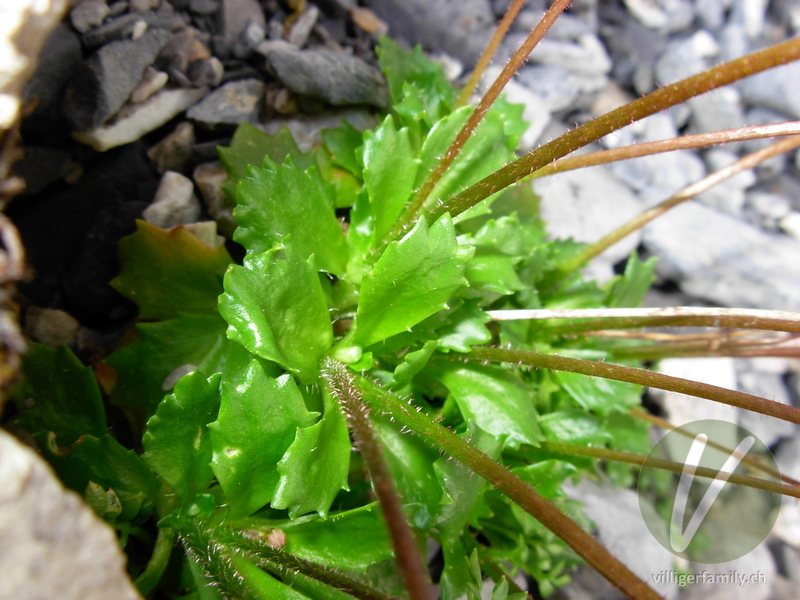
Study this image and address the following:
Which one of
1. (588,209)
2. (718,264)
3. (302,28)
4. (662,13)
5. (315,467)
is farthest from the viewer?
(662,13)

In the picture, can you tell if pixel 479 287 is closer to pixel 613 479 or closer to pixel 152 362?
pixel 152 362

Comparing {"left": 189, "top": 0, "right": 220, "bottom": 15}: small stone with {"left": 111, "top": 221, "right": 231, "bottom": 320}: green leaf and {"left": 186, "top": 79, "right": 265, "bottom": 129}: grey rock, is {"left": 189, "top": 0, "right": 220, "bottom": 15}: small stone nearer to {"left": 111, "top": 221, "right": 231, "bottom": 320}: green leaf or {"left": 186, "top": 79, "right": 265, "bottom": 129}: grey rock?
{"left": 186, "top": 79, "right": 265, "bottom": 129}: grey rock

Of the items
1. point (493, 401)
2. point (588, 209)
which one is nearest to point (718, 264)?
point (588, 209)

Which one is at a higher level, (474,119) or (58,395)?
(474,119)

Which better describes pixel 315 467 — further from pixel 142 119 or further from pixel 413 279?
pixel 142 119

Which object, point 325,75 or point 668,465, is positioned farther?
point 325,75

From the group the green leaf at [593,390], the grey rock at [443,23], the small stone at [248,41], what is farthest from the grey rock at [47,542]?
the grey rock at [443,23]

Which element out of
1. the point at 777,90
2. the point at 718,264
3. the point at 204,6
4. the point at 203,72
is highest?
the point at 204,6

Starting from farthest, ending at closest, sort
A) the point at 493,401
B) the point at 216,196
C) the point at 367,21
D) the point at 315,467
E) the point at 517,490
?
the point at 367,21, the point at 216,196, the point at 493,401, the point at 315,467, the point at 517,490

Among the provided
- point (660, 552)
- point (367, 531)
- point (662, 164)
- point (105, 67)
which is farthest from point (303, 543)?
point (662, 164)
